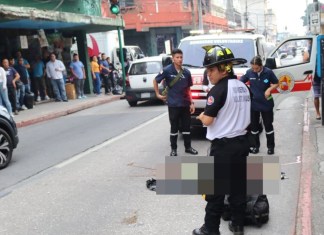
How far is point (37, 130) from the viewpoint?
12500 millimetres

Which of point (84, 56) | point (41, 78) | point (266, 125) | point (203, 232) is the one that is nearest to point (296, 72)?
point (266, 125)

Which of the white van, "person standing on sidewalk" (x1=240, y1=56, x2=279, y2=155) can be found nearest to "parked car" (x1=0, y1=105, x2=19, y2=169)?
the white van

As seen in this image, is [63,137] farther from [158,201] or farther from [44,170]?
[158,201]

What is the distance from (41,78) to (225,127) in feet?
50.8

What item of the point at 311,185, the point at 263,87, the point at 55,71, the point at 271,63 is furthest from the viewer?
the point at 55,71

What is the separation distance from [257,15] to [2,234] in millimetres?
104093

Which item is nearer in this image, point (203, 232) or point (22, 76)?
point (203, 232)

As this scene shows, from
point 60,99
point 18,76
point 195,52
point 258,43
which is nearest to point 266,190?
point 195,52

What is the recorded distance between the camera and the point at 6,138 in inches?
313

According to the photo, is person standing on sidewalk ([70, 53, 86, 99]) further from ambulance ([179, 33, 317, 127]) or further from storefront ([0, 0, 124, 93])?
ambulance ([179, 33, 317, 127])

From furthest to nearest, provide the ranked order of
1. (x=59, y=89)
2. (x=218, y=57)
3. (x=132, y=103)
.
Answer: (x=59, y=89)
(x=132, y=103)
(x=218, y=57)

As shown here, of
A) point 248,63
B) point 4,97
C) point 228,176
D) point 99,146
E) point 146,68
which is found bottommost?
point 99,146

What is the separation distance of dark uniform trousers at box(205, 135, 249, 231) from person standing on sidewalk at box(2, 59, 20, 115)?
39.6ft

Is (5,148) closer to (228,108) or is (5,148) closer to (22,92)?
(228,108)
